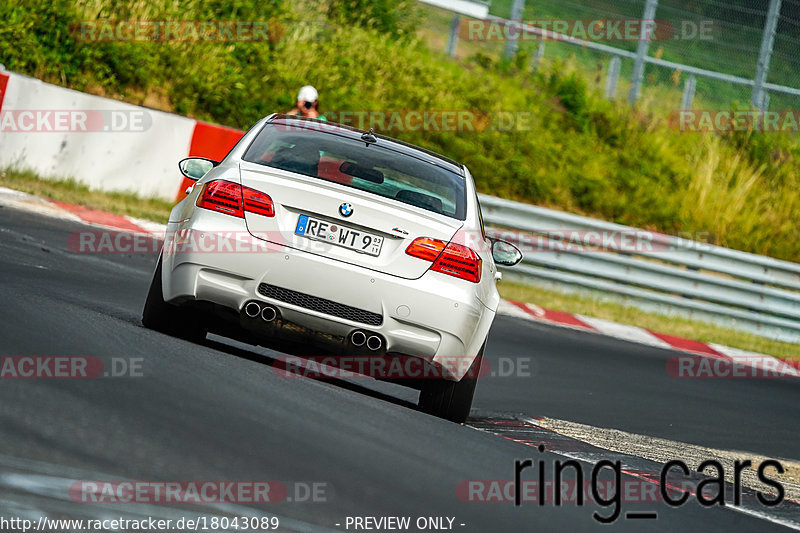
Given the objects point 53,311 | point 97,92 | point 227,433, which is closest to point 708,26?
point 97,92

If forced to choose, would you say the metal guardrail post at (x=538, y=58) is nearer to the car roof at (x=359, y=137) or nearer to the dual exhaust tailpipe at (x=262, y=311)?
the car roof at (x=359, y=137)

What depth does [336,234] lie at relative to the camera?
258 inches

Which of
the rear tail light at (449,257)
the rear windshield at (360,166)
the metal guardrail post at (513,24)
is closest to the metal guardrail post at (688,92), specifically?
the metal guardrail post at (513,24)

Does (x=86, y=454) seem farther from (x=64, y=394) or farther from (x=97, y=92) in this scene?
(x=97, y=92)

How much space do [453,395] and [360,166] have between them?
137cm

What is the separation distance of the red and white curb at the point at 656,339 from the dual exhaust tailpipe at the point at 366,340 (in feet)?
27.8

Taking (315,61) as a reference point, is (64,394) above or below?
below

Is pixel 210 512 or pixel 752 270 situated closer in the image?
pixel 210 512

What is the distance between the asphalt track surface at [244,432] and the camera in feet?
14.2

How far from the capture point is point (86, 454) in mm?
4359

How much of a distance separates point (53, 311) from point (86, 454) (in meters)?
3.20

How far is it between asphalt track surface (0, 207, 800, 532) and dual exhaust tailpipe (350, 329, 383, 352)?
31 cm

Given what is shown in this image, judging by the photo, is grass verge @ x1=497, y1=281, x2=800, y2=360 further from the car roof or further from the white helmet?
the car roof

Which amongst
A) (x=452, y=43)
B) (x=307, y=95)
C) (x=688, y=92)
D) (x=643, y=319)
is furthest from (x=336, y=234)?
(x=452, y=43)
